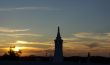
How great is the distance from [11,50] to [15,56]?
4.84 meters

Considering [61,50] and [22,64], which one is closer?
[22,64]

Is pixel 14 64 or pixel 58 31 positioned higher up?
pixel 58 31

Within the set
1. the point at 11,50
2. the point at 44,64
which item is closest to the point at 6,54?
the point at 11,50

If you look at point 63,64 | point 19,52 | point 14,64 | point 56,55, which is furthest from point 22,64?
point 19,52

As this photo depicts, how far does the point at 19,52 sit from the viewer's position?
317 feet

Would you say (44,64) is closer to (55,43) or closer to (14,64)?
(14,64)

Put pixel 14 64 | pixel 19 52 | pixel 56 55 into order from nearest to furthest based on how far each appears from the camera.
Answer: pixel 14 64 → pixel 56 55 → pixel 19 52

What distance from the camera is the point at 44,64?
Answer: 155ft

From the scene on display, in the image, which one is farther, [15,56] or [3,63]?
[15,56]

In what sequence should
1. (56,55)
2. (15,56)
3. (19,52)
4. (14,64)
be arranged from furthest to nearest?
(19,52) < (15,56) < (56,55) < (14,64)

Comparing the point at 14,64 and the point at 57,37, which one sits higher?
the point at 57,37

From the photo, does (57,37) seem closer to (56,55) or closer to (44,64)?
(56,55)

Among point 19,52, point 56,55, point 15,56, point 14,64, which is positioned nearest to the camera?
point 14,64

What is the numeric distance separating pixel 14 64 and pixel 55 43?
14.2m
